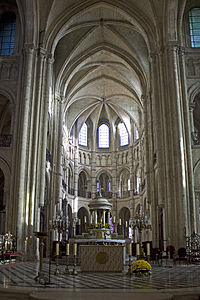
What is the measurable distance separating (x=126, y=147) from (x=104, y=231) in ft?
63.6

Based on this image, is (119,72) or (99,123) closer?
(119,72)

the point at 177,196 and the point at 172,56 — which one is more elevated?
the point at 172,56

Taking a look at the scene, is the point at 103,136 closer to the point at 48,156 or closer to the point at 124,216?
the point at 124,216

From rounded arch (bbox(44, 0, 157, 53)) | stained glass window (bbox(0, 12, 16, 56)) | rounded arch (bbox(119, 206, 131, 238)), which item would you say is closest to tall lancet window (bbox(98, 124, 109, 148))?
rounded arch (bbox(119, 206, 131, 238))

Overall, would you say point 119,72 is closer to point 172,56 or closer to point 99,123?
point 99,123

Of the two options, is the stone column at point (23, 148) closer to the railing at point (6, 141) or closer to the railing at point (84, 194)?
the railing at point (6, 141)

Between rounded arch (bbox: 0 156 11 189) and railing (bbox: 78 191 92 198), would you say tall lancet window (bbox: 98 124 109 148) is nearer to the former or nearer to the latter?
railing (bbox: 78 191 92 198)

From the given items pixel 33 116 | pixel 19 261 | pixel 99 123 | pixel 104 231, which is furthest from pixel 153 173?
pixel 99 123

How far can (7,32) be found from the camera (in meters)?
23.4

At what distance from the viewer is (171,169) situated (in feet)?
60.7

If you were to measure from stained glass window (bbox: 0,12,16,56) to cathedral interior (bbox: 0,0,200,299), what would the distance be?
0.08m

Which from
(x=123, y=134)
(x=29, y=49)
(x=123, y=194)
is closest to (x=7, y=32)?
(x=29, y=49)

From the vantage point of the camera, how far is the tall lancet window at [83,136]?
133ft

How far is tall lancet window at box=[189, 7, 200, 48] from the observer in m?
22.4
